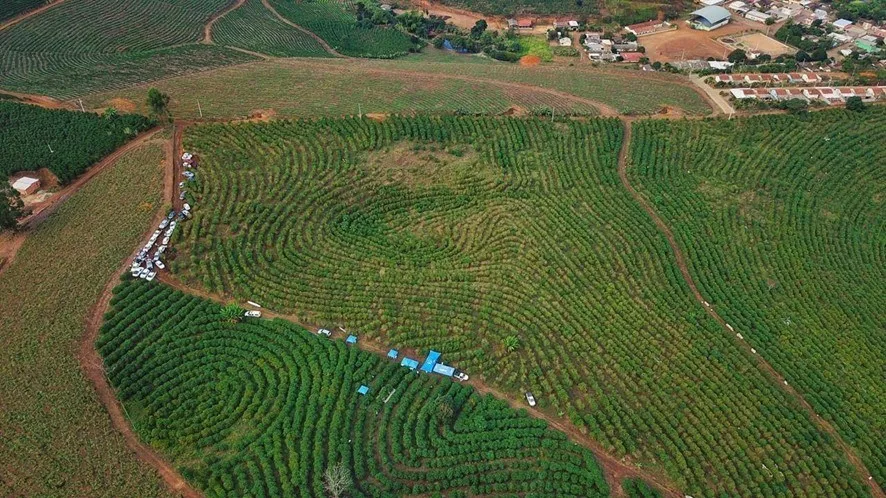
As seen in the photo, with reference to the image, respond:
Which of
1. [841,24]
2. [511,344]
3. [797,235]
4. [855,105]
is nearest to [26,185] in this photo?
[511,344]

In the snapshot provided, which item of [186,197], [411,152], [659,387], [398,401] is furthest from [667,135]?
[186,197]

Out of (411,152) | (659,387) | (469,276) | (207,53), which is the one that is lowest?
(659,387)

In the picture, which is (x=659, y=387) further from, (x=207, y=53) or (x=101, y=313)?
(x=207, y=53)

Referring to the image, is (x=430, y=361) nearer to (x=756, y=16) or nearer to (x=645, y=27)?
(x=645, y=27)

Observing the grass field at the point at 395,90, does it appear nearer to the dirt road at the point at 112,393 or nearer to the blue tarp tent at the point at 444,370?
the dirt road at the point at 112,393

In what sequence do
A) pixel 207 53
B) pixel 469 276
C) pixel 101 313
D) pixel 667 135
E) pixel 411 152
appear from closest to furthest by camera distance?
pixel 101 313 → pixel 469 276 → pixel 411 152 → pixel 667 135 → pixel 207 53
